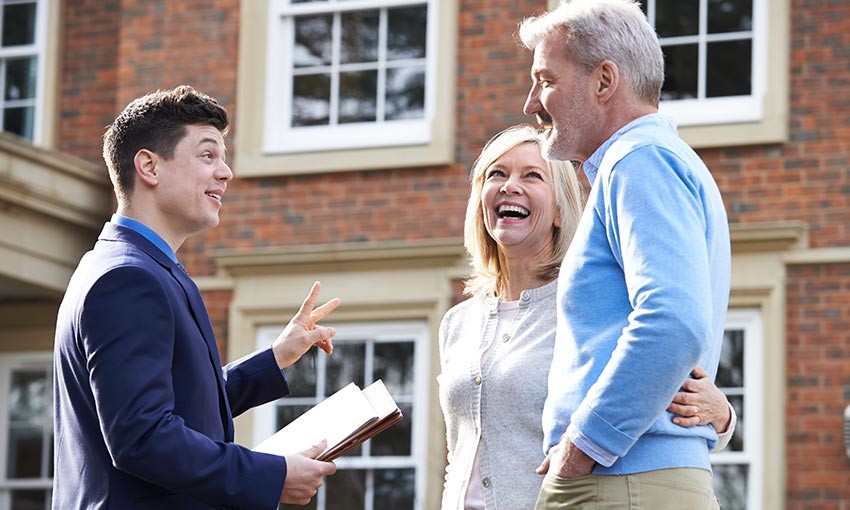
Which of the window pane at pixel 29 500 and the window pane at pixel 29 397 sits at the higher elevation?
the window pane at pixel 29 397

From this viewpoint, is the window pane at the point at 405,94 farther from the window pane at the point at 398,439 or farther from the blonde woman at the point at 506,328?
the blonde woman at the point at 506,328

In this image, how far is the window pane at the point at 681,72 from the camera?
10.3 metres

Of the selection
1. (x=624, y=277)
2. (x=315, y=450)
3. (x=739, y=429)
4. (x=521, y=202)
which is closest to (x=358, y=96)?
(x=739, y=429)

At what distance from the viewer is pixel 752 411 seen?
32.2 ft

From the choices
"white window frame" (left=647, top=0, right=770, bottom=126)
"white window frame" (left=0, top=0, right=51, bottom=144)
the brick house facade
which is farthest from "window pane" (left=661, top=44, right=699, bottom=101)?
"white window frame" (left=0, top=0, right=51, bottom=144)

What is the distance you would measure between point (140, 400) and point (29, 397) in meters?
8.97

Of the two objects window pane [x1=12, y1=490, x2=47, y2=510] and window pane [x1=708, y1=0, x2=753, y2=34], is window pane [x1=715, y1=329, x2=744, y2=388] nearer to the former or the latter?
window pane [x1=708, y1=0, x2=753, y2=34]

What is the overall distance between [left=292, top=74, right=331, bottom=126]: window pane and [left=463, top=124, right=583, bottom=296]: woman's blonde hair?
660 centimetres

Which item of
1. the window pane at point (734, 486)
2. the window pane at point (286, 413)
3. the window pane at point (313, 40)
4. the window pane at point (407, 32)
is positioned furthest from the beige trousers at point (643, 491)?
the window pane at point (313, 40)

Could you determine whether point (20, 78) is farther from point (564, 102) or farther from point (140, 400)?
point (564, 102)

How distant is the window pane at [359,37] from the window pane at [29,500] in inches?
157

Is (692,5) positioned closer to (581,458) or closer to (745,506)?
(745,506)

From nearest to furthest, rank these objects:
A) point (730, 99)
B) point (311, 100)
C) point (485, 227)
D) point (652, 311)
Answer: point (652, 311)
point (485, 227)
point (730, 99)
point (311, 100)

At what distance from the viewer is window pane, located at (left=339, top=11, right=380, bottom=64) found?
11203 mm
